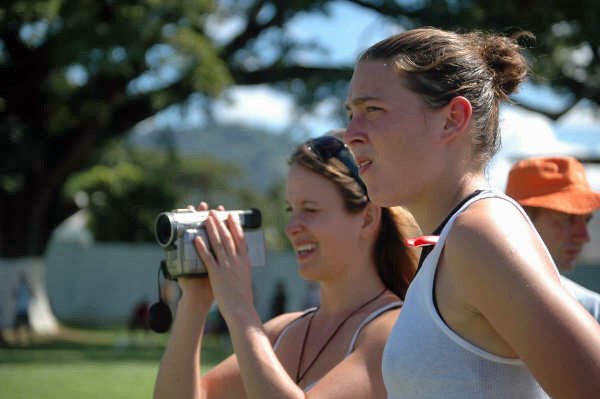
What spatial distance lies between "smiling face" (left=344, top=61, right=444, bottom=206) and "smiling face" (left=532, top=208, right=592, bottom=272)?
155 cm

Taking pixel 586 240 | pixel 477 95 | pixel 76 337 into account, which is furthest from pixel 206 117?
pixel 477 95

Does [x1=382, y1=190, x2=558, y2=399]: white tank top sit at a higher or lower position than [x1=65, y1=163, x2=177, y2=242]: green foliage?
higher

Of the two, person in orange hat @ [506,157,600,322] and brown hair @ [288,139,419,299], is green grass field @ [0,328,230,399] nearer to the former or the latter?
person in orange hat @ [506,157,600,322]

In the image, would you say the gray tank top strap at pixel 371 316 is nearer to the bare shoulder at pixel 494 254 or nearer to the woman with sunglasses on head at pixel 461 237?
the woman with sunglasses on head at pixel 461 237

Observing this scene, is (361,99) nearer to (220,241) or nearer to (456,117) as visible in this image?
(456,117)

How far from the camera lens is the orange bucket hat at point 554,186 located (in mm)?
2818

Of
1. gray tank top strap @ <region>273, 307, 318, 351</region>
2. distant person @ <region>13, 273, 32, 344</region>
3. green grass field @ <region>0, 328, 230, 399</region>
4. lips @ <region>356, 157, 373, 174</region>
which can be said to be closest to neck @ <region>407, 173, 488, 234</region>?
lips @ <region>356, 157, 373, 174</region>

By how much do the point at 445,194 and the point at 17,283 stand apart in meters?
19.5

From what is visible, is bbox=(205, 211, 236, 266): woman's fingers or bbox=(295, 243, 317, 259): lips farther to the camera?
bbox=(295, 243, 317, 259): lips

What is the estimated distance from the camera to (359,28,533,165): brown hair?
148cm

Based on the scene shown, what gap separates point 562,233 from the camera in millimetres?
2939

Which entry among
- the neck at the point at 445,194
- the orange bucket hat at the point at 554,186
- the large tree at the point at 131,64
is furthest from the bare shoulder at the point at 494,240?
the large tree at the point at 131,64

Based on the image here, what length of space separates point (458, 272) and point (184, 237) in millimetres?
1011

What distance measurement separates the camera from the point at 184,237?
208cm
